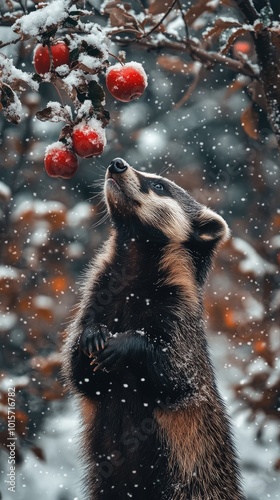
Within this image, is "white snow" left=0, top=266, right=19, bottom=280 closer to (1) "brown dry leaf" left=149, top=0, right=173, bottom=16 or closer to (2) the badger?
(2) the badger

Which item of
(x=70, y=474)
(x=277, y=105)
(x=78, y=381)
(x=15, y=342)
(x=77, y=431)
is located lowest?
(x=70, y=474)

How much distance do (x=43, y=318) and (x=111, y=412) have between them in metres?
2.01

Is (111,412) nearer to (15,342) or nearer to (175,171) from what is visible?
(15,342)

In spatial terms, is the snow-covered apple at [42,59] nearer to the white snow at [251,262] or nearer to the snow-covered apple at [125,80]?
the snow-covered apple at [125,80]

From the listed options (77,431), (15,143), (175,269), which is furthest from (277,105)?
(15,143)

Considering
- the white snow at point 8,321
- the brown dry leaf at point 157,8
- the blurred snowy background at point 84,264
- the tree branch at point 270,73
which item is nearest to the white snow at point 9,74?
the tree branch at point 270,73

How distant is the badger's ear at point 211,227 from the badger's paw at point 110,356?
0.74m

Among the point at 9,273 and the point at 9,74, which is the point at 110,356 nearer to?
the point at 9,74

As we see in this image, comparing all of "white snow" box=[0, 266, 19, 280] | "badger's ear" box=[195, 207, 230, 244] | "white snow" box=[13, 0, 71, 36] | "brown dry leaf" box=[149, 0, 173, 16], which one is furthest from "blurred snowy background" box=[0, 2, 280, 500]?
"white snow" box=[13, 0, 71, 36]

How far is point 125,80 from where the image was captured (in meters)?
2.88

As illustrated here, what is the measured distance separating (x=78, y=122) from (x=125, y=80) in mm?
214

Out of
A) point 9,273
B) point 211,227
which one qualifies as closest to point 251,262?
point 9,273

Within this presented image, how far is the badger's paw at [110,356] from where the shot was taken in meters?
3.45

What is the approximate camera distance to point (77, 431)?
3830mm
